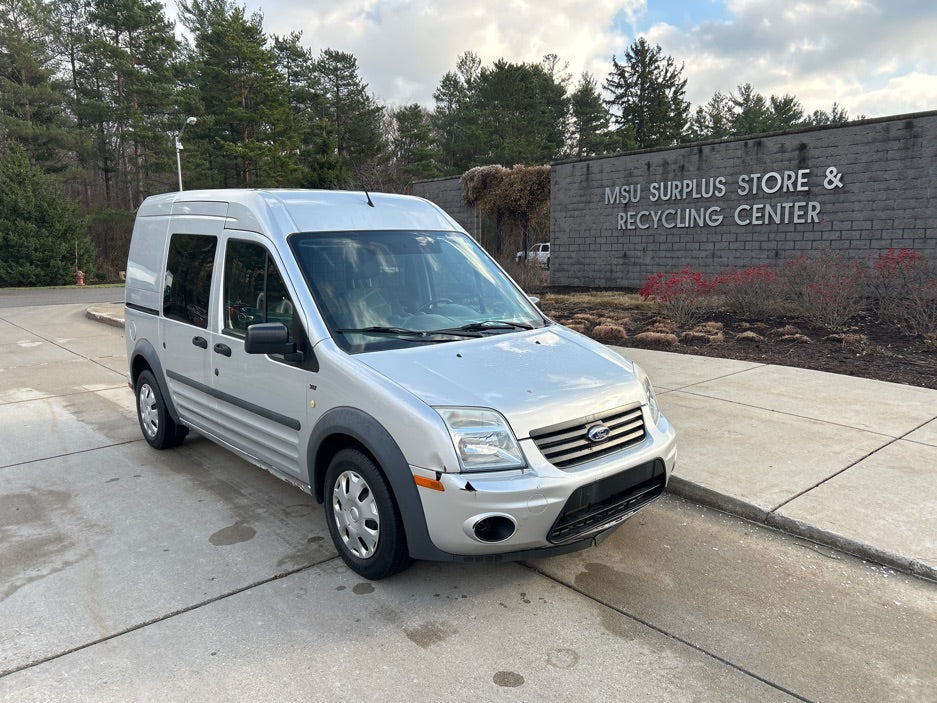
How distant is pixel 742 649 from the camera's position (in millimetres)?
2982

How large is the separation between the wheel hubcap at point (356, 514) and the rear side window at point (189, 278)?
1.86 m

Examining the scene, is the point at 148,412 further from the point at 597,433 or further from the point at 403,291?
the point at 597,433

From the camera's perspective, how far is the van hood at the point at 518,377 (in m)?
3.17

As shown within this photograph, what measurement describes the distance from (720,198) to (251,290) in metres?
12.7

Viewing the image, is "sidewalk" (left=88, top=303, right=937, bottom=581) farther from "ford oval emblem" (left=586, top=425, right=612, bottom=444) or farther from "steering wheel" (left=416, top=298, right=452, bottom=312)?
"steering wheel" (left=416, top=298, right=452, bottom=312)

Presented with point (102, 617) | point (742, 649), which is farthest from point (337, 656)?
point (742, 649)

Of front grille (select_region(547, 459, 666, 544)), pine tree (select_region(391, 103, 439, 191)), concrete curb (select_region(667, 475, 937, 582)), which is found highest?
pine tree (select_region(391, 103, 439, 191))

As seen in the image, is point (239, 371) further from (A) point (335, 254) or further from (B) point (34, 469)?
(B) point (34, 469)

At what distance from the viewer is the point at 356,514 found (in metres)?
3.51

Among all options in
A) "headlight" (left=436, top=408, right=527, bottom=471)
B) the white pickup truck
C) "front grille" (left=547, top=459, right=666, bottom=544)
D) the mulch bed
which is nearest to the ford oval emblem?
"front grille" (left=547, top=459, right=666, bottom=544)

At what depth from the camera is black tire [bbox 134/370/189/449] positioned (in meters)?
5.61

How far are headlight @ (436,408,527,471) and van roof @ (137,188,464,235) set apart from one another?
1712mm

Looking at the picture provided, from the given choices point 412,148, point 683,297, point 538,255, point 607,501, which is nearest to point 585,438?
point 607,501

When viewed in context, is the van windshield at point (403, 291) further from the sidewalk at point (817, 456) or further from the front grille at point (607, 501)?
the sidewalk at point (817, 456)
